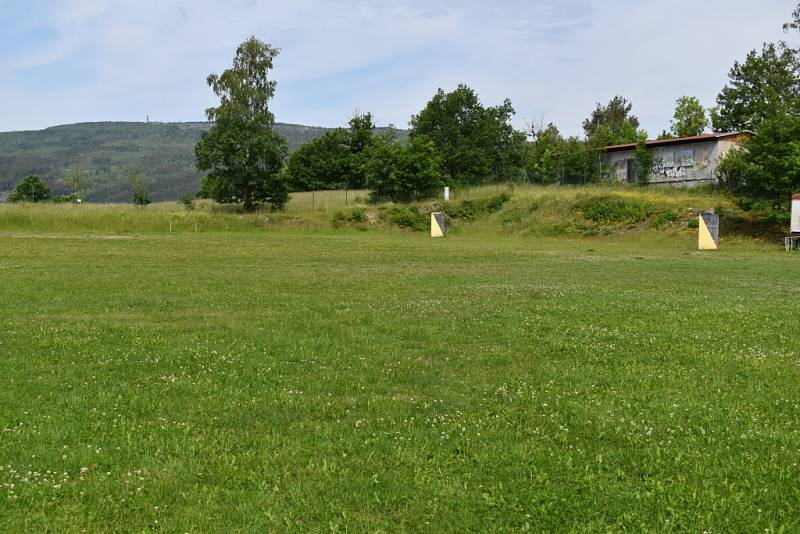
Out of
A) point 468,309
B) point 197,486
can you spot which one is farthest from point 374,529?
point 468,309

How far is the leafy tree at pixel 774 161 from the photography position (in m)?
39.0

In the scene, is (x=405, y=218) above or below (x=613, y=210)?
below

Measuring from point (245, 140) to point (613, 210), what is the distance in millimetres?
33755

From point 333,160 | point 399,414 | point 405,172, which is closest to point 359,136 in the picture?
point 333,160

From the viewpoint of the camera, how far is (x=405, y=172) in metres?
63.9

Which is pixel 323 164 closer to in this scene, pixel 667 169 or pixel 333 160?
pixel 333 160

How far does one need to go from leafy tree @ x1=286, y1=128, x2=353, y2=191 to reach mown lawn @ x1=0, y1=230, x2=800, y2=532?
7577 centimetres

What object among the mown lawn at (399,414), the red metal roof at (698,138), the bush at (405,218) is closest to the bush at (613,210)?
the red metal roof at (698,138)

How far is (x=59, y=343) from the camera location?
9.83 metres

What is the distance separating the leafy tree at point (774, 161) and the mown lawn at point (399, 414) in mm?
28791

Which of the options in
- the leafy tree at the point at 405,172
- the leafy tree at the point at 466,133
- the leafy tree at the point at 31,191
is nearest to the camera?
the leafy tree at the point at 405,172

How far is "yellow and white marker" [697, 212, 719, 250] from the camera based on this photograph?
3644 centimetres

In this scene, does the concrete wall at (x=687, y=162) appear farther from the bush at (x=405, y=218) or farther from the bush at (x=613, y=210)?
the bush at (x=405, y=218)

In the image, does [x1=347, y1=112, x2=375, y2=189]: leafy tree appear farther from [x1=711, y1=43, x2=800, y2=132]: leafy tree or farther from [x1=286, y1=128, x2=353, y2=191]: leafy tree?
[x1=711, y1=43, x2=800, y2=132]: leafy tree
